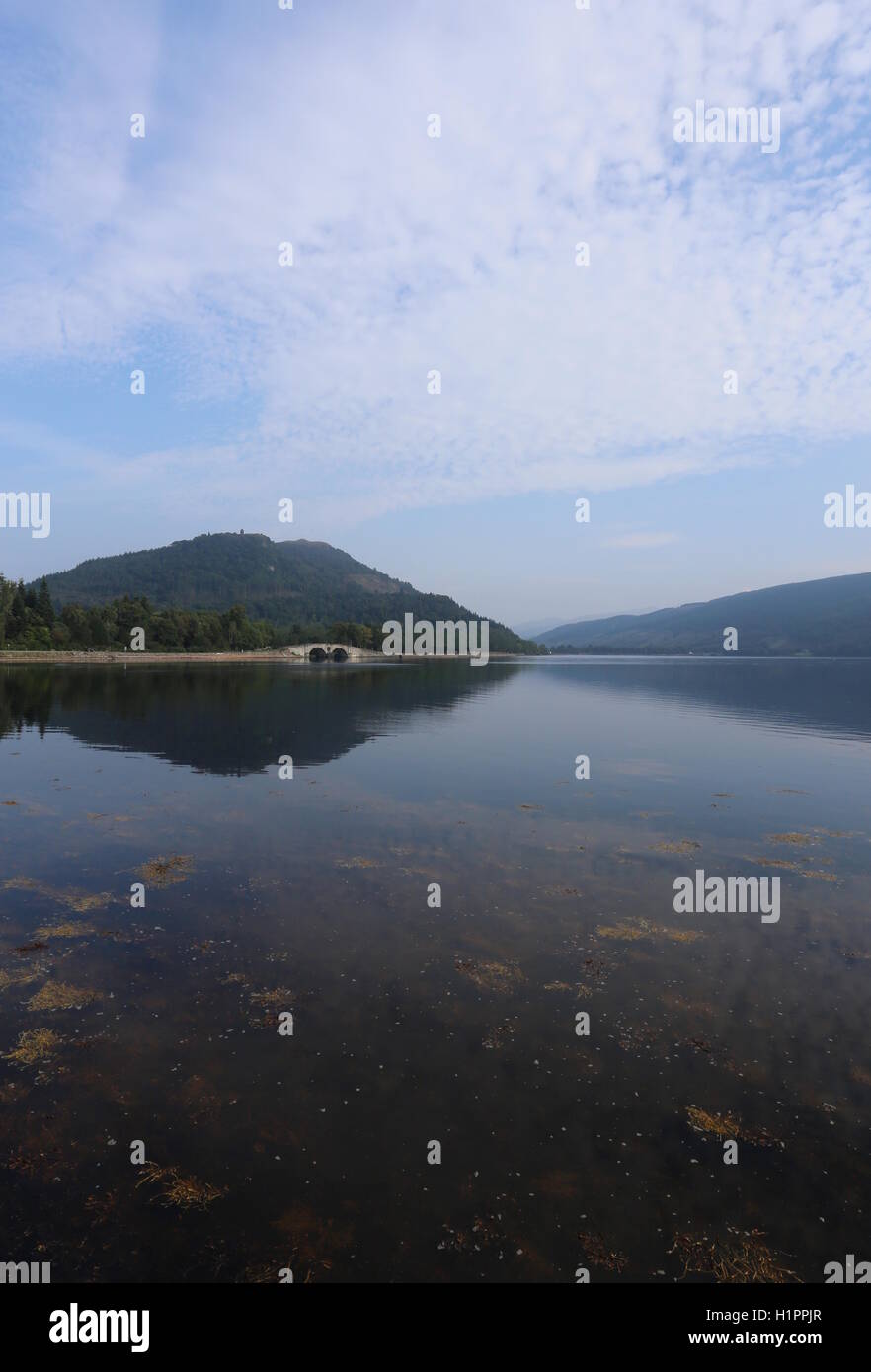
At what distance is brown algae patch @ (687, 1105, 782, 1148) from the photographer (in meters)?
10.6

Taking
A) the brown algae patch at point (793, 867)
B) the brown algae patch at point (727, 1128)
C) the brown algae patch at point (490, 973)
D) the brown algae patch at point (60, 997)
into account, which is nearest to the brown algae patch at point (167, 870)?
the brown algae patch at point (60, 997)

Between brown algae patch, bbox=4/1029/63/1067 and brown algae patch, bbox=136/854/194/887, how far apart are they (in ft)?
27.4

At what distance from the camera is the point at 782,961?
55.0 ft

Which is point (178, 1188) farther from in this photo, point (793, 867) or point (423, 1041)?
point (793, 867)

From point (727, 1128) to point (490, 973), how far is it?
6106mm

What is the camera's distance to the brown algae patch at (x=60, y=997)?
14047mm

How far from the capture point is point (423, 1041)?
13.0 meters

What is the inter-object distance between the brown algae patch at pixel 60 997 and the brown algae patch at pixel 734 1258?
39.1 ft

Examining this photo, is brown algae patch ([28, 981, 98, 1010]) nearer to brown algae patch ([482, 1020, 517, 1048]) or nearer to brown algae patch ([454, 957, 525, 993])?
brown algae patch ([454, 957, 525, 993])

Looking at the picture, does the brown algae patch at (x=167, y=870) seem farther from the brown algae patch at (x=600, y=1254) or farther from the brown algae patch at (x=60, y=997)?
the brown algae patch at (x=600, y=1254)

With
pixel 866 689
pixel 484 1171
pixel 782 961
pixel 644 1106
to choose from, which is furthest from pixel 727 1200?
pixel 866 689

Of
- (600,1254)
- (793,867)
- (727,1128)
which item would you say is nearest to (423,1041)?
(600,1254)

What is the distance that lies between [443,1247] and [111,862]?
18794mm
